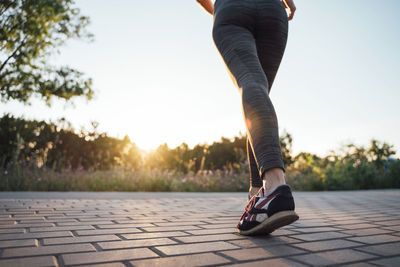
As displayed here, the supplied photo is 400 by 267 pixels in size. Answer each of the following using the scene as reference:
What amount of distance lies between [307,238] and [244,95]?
823 mm

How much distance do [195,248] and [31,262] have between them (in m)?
0.63

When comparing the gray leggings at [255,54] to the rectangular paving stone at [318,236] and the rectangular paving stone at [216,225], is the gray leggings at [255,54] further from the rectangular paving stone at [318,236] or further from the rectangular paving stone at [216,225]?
→ the rectangular paving stone at [216,225]

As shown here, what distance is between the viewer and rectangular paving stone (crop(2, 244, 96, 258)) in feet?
3.81

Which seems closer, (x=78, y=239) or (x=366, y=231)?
(x=78, y=239)

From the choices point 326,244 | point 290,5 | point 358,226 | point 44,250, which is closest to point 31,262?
point 44,250

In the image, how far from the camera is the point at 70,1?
1421 centimetres

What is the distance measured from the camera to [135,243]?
139 centimetres

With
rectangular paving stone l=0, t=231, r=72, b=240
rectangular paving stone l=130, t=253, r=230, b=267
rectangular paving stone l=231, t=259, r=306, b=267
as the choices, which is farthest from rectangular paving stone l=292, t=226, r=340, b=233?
rectangular paving stone l=0, t=231, r=72, b=240

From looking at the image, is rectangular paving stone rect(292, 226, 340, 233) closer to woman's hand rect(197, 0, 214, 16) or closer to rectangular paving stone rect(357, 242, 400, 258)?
rectangular paving stone rect(357, 242, 400, 258)

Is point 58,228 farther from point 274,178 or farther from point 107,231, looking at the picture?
point 274,178

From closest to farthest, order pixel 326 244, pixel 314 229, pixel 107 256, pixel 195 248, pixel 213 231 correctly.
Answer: pixel 107 256 < pixel 195 248 < pixel 326 244 < pixel 213 231 < pixel 314 229

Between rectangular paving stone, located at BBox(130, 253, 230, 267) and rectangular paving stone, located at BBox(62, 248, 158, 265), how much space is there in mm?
69

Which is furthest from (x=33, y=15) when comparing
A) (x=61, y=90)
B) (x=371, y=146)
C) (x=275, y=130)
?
(x=371, y=146)

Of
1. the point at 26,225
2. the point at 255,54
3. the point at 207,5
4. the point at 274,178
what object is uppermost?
the point at 207,5
